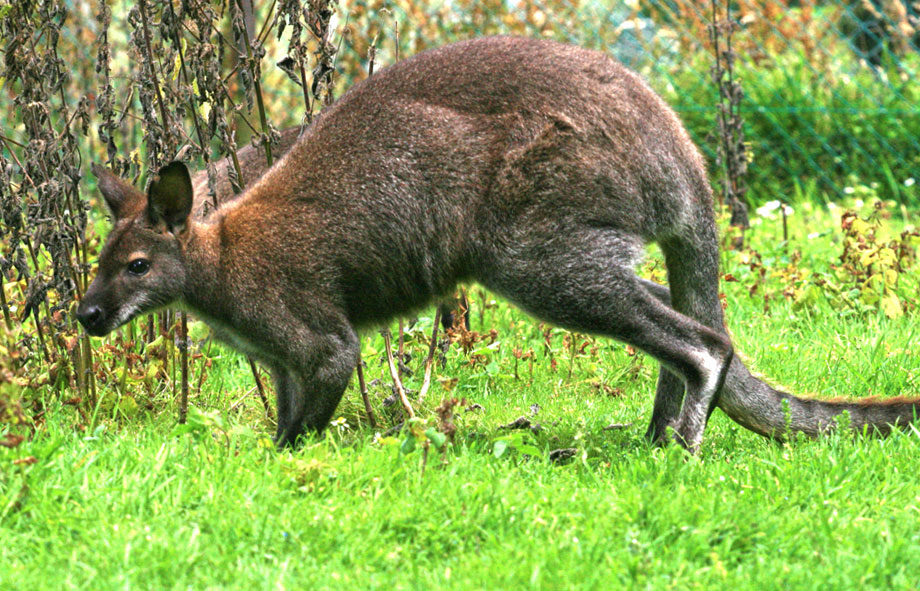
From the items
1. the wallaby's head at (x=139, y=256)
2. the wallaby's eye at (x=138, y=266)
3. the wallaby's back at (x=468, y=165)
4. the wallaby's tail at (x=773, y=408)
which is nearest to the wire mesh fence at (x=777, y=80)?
the wallaby's tail at (x=773, y=408)

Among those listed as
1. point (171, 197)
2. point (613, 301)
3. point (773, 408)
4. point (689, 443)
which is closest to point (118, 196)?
point (171, 197)

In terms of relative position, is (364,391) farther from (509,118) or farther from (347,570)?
(347,570)

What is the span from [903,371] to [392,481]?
262 centimetres

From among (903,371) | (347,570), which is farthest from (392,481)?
(903,371)

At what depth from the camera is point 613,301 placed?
171 inches

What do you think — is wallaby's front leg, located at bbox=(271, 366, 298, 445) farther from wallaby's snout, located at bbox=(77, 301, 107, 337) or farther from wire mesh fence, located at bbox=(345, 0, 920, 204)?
wire mesh fence, located at bbox=(345, 0, 920, 204)

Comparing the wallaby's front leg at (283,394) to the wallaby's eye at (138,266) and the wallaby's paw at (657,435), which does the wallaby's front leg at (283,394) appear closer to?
the wallaby's eye at (138,266)

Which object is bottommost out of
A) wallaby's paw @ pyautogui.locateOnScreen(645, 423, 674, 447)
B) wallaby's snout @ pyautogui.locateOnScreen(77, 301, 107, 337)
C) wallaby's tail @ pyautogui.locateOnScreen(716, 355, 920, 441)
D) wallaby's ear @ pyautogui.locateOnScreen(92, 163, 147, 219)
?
wallaby's paw @ pyautogui.locateOnScreen(645, 423, 674, 447)

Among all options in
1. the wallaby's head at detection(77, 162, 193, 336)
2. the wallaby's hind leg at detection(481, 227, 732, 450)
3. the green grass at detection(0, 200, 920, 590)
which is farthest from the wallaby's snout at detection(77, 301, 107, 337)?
the wallaby's hind leg at detection(481, 227, 732, 450)

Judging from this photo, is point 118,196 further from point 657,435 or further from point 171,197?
point 657,435

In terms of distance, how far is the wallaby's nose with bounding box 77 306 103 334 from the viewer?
4.45 metres

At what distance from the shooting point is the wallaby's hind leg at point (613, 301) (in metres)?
4.35

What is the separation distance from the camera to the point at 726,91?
792cm

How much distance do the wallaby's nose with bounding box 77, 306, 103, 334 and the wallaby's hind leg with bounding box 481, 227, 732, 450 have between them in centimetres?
156
